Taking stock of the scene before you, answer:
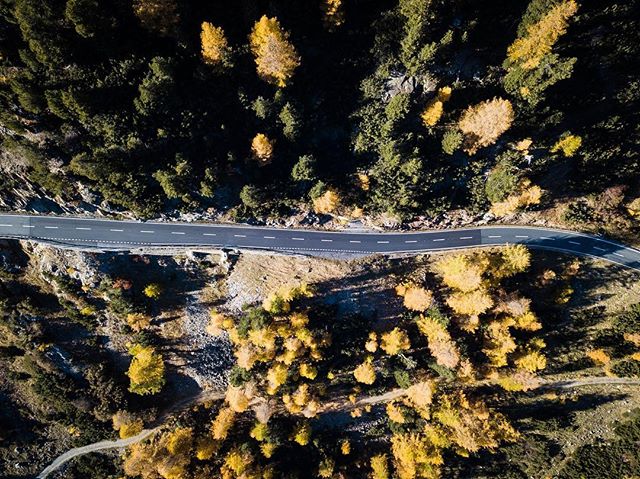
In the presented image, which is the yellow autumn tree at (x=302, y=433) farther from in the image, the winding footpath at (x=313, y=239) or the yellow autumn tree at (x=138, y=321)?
the yellow autumn tree at (x=138, y=321)

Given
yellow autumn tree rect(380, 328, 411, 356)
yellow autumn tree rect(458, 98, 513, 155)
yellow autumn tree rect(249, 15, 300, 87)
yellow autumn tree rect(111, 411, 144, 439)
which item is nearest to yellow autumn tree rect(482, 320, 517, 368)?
yellow autumn tree rect(380, 328, 411, 356)

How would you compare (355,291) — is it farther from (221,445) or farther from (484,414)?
(221,445)

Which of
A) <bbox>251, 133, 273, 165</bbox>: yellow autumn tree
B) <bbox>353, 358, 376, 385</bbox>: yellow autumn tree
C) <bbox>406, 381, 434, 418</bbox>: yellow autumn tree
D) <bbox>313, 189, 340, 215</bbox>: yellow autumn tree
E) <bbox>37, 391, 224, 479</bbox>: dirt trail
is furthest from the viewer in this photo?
<bbox>37, 391, 224, 479</bbox>: dirt trail

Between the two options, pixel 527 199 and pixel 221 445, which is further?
pixel 221 445

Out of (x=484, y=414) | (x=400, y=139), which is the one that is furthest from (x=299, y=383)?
(x=400, y=139)

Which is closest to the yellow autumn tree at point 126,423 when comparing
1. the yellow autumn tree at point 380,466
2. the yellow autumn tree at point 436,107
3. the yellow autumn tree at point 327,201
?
the yellow autumn tree at point 380,466

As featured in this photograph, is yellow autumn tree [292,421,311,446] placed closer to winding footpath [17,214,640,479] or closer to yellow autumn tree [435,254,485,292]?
winding footpath [17,214,640,479]
